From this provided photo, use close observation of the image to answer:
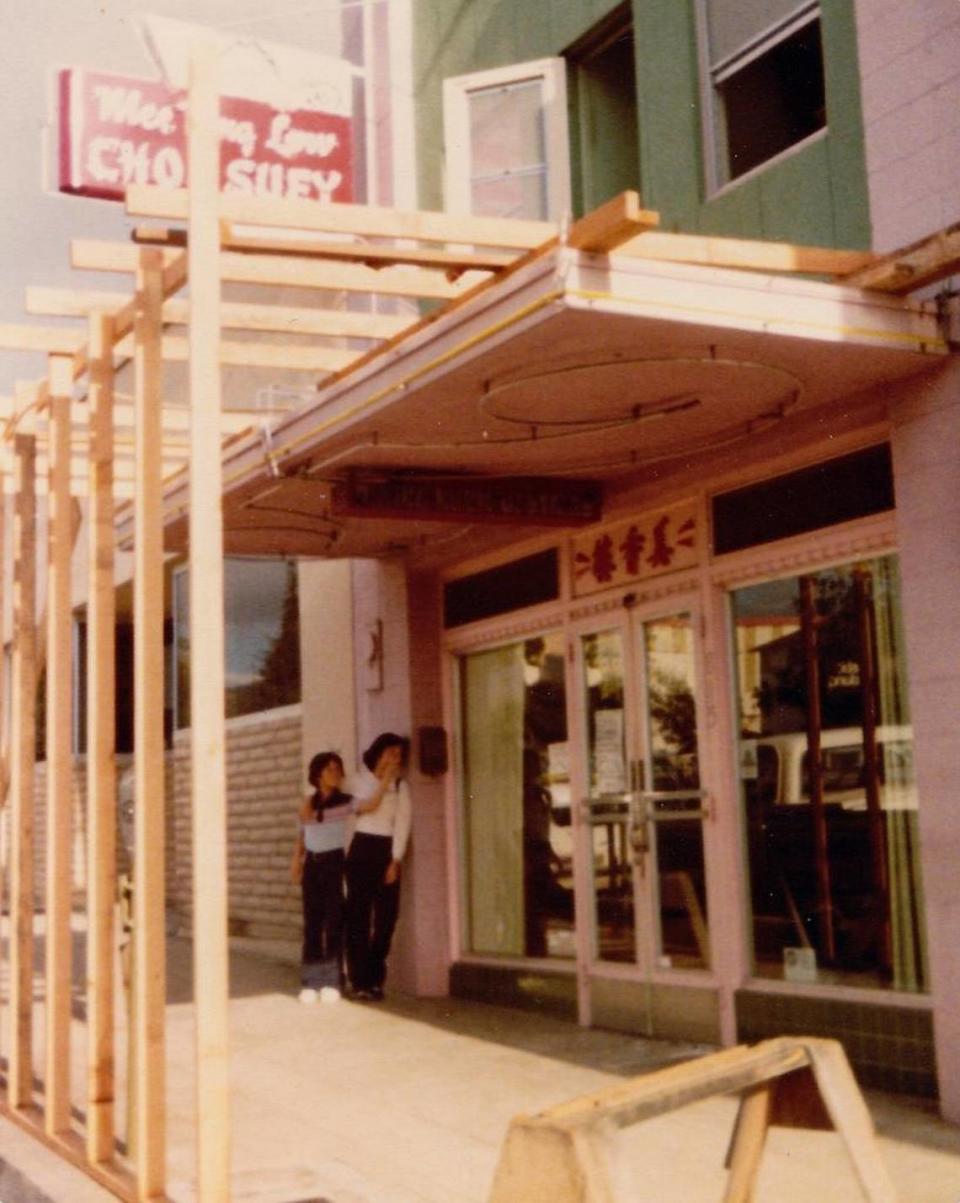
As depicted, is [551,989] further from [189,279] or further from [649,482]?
[189,279]

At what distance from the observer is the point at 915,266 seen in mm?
6090

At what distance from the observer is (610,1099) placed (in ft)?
11.1

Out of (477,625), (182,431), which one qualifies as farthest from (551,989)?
(182,431)

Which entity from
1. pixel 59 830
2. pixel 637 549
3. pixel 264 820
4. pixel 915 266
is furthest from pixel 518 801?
pixel 915 266

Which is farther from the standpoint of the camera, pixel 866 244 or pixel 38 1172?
pixel 866 244

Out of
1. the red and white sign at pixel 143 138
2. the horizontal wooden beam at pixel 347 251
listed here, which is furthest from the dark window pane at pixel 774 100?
the red and white sign at pixel 143 138

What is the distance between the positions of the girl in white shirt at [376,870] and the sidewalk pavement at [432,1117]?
245mm

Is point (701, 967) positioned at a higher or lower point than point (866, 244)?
lower

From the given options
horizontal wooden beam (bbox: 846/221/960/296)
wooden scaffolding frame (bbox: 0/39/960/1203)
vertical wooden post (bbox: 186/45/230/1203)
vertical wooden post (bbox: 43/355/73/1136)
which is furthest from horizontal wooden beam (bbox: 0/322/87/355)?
horizontal wooden beam (bbox: 846/221/960/296)

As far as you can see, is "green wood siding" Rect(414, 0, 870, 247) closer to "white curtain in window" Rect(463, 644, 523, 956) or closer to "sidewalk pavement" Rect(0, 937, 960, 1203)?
"white curtain in window" Rect(463, 644, 523, 956)

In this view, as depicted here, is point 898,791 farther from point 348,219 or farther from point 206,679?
point 206,679

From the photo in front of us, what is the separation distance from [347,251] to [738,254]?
1.53m

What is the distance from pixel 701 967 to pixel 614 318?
4.02 metres

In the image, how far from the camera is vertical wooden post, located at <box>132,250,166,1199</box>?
196 inches
